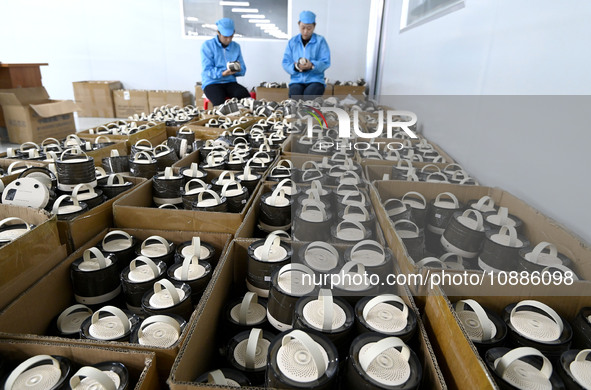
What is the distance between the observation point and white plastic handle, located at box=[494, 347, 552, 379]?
26.5 inches

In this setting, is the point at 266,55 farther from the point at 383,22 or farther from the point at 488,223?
the point at 488,223

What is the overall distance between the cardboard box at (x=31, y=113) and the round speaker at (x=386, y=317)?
468cm

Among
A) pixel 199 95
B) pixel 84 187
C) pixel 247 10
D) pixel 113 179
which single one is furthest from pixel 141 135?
pixel 247 10

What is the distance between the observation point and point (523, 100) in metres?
1.64

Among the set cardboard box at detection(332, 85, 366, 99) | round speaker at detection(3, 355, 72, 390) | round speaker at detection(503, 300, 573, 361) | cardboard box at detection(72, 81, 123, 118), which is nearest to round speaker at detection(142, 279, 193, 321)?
round speaker at detection(3, 355, 72, 390)

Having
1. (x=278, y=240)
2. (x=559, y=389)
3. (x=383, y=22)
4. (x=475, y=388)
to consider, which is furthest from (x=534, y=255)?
(x=383, y=22)

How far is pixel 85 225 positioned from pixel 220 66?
3.68 meters

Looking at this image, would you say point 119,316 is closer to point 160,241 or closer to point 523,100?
point 160,241

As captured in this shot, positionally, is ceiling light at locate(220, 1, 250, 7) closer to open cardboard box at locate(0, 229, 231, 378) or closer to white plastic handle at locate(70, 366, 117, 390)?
open cardboard box at locate(0, 229, 231, 378)

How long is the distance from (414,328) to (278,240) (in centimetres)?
49

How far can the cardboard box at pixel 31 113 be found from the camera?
13.4 ft

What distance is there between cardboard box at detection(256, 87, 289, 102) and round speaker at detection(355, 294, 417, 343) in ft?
16.5

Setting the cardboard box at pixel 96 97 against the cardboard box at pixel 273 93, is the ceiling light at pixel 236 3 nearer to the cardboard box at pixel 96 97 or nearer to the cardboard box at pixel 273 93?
the cardboard box at pixel 273 93

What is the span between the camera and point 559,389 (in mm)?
673
